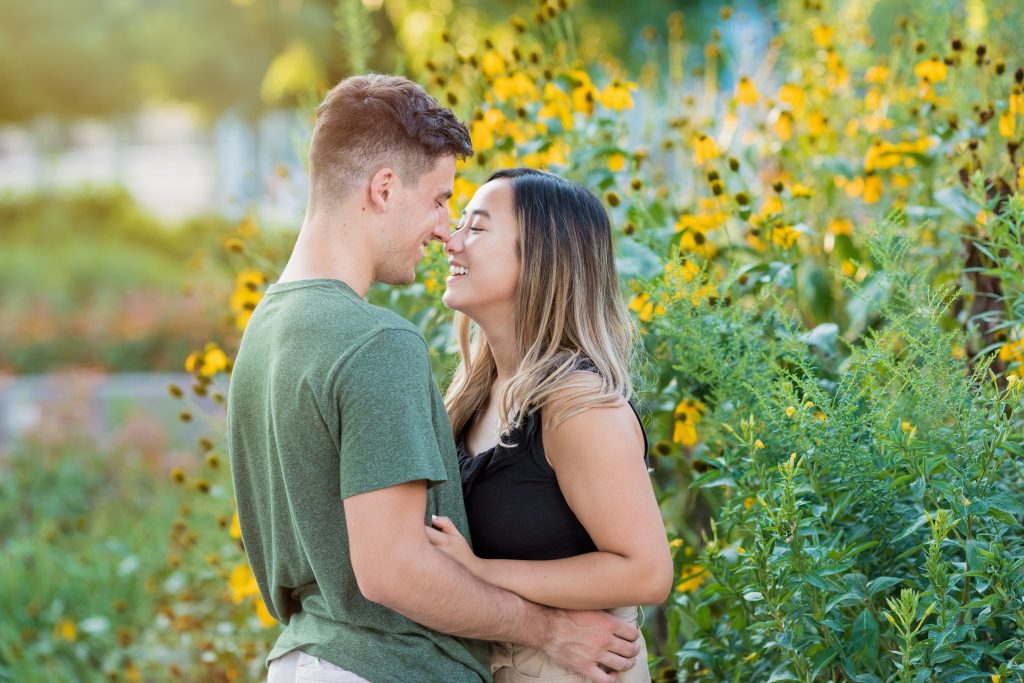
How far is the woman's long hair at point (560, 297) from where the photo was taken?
186cm

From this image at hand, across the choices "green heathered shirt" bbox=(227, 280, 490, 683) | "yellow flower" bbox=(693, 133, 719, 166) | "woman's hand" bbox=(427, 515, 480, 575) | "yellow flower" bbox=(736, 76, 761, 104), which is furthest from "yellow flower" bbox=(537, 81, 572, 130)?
"woman's hand" bbox=(427, 515, 480, 575)

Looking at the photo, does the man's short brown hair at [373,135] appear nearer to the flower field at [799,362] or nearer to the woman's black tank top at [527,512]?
the woman's black tank top at [527,512]

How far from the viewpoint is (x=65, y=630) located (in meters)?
3.76

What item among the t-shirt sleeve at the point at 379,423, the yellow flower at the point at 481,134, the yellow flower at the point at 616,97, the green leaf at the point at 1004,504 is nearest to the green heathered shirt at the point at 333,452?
the t-shirt sleeve at the point at 379,423

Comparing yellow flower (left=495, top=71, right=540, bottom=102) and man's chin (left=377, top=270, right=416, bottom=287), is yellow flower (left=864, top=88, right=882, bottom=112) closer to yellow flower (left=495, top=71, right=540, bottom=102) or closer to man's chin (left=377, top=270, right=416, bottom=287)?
yellow flower (left=495, top=71, right=540, bottom=102)

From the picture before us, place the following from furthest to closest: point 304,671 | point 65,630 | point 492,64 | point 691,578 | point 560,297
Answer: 1. point 65,630
2. point 492,64
3. point 691,578
4. point 560,297
5. point 304,671

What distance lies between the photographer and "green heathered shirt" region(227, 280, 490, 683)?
1513mm

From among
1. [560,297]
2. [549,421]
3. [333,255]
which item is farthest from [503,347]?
[333,255]

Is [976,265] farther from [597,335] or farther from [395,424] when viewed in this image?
[395,424]

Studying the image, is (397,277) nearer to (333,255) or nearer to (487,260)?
(333,255)

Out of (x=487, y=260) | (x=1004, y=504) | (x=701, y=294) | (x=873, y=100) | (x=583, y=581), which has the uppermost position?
(x=873, y=100)

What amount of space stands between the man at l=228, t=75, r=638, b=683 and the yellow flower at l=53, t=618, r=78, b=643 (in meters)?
2.25

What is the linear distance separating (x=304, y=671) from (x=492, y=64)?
1907mm

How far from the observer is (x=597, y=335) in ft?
6.38
